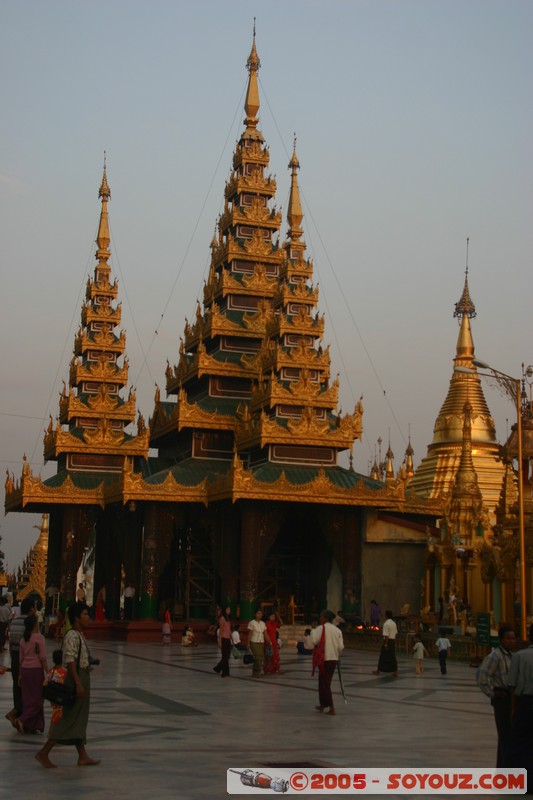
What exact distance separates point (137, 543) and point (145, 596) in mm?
3815

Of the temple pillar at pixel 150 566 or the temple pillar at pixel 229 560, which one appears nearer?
the temple pillar at pixel 229 560

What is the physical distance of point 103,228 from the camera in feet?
196

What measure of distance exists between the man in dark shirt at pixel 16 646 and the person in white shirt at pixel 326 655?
4.57 meters

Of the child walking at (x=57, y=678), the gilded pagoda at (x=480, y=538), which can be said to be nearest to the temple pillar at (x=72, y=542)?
the gilded pagoda at (x=480, y=538)

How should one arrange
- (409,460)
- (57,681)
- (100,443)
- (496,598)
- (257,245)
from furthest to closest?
1. (409,460)
2. (257,245)
3. (100,443)
4. (496,598)
5. (57,681)

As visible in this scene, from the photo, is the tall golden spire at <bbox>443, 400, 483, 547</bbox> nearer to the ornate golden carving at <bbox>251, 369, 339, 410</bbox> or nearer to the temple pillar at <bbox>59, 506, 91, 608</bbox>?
the ornate golden carving at <bbox>251, 369, 339, 410</bbox>

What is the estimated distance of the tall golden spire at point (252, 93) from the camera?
185ft

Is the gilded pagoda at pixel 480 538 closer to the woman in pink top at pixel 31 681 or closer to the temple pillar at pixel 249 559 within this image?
the temple pillar at pixel 249 559

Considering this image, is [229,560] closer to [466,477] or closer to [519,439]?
[466,477]

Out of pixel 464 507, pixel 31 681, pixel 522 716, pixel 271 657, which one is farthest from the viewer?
pixel 464 507

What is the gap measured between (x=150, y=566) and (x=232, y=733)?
1200 inches

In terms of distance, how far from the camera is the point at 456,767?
12.9m

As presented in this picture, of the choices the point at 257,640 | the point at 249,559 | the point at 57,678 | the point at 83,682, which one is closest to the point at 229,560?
the point at 249,559

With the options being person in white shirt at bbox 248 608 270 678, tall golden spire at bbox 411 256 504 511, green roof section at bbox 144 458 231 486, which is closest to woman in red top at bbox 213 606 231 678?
person in white shirt at bbox 248 608 270 678
